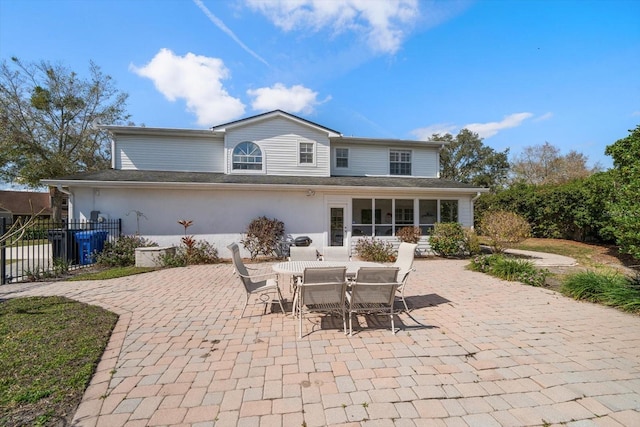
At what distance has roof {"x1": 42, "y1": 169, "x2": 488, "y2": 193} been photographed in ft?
34.4

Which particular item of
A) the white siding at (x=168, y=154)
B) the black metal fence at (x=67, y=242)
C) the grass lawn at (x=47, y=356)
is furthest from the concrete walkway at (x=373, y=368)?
the white siding at (x=168, y=154)

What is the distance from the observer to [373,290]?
421 cm

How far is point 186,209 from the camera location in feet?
37.3

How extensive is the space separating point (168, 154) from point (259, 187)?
5.52m

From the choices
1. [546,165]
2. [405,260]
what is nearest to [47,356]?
[405,260]

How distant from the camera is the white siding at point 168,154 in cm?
1315

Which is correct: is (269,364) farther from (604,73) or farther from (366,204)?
(604,73)

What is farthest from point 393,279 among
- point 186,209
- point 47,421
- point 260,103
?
point 260,103

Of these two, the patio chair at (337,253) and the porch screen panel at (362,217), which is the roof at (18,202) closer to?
the porch screen panel at (362,217)

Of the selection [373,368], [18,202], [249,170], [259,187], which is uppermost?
[249,170]

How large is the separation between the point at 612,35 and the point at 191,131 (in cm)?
1642

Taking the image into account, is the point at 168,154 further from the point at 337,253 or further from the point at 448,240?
the point at 448,240

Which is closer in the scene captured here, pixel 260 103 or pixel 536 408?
pixel 536 408

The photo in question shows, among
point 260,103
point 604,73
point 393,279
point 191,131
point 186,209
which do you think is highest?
point 260,103
